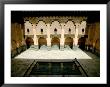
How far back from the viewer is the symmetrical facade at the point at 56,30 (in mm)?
4599

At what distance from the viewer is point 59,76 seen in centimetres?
314

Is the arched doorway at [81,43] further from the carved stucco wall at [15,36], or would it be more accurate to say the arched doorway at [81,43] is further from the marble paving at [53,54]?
the carved stucco wall at [15,36]

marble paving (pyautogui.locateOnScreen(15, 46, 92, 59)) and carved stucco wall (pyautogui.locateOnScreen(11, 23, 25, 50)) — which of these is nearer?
carved stucco wall (pyautogui.locateOnScreen(11, 23, 25, 50))

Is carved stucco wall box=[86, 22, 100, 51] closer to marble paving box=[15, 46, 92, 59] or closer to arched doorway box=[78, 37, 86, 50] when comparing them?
arched doorway box=[78, 37, 86, 50]

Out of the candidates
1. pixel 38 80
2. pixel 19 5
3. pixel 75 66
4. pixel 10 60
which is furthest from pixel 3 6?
pixel 75 66

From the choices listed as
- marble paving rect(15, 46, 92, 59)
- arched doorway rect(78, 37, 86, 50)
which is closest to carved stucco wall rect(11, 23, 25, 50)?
marble paving rect(15, 46, 92, 59)

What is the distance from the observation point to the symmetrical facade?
4.60 m

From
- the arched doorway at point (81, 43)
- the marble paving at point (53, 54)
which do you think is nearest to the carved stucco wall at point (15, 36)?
the marble paving at point (53, 54)

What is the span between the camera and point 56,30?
6023 mm

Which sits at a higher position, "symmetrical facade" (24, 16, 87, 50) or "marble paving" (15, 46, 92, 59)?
"symmetrical facade" (24, 16, 87, 50)

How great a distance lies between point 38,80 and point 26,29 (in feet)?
8.56

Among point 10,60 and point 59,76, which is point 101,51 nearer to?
point 59,76

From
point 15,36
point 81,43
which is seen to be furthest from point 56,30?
point 15,36

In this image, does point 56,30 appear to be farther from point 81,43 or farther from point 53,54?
point 53,54
